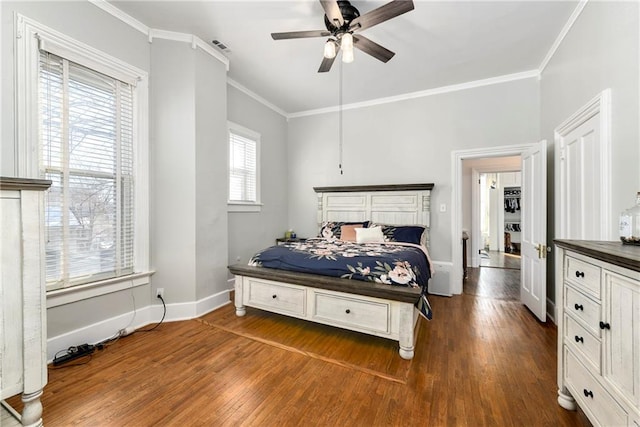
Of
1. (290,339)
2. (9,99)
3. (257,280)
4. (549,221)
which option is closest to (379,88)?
(549,221)

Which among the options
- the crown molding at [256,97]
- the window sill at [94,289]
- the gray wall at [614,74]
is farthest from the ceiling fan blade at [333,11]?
the window sill at [94,289]

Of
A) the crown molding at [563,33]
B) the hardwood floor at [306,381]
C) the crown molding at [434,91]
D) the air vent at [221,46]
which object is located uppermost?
the air vent at [221,46]

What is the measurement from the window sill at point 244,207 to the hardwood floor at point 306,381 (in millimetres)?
1679

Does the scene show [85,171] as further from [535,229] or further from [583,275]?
[535,229]

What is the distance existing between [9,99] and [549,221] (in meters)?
5.04

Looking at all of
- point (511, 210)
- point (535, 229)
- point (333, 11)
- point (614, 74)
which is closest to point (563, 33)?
point (614, 74)

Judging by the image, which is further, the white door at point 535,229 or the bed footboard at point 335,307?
the white door at point 535,229

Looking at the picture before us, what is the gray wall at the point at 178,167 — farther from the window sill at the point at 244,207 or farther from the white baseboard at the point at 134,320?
the window sill at the point at 244,207

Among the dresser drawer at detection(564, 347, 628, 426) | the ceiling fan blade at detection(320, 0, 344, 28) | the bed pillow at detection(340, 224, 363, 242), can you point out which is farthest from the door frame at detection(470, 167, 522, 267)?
the ceiling fan blade at detection(320, 0, 344, 28)

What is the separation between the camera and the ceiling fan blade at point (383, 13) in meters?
1.80

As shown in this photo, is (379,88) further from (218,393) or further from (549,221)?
(218,393)

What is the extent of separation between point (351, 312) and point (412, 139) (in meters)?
2.94

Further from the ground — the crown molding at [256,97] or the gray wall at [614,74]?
the crown molding at [256,97]

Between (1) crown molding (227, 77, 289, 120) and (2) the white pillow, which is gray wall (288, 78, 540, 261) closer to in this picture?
(1) crown molding (227, 77, 289, 120)
